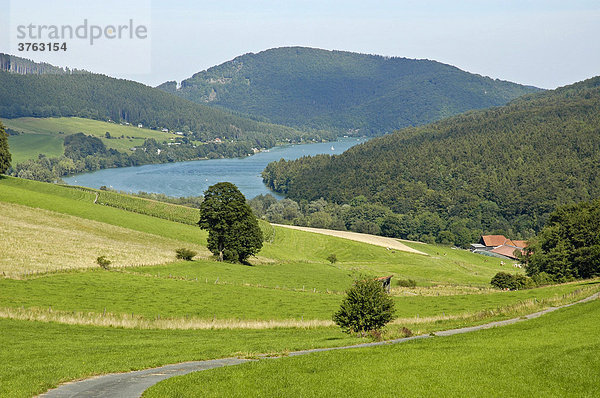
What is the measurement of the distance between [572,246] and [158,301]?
184 feet

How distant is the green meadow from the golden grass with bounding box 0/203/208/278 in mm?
204

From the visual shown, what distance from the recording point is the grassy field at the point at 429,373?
54.5ft

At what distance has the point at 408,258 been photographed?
107 meters

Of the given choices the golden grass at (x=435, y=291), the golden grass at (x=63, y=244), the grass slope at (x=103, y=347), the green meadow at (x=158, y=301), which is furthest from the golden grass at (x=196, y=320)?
the golden grass at (x=435, y=291)

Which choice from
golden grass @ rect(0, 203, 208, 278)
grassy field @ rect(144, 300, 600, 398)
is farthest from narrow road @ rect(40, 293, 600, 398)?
golden grass @ rect(0, 203, 208, 278)

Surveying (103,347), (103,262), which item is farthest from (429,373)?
(103,262)

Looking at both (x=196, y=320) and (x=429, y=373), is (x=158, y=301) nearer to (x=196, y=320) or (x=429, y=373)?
(x=196, y=320)

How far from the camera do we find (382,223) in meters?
186

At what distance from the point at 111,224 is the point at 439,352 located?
79.1 m

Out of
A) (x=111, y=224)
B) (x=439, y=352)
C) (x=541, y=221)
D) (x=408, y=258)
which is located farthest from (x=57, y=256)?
(x=541, y=221)

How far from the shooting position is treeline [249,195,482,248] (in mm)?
175250

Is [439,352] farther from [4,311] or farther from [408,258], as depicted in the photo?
[408,258]

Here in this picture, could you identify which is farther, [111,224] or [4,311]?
[111,224]

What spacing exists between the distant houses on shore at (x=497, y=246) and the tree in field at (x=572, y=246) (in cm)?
6891
